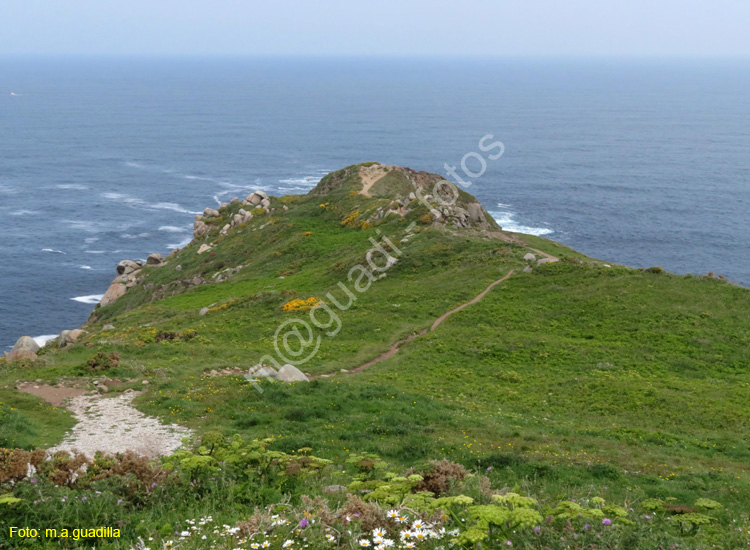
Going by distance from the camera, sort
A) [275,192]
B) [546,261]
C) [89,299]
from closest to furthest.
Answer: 1. [546,261]
2. [89,299]
3. [275,192]

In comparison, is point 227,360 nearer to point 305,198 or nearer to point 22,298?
point 305,198

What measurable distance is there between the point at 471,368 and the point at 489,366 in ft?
3.56

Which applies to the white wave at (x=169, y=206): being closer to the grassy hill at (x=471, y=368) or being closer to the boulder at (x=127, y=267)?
the boulder at (x=127, y=267)

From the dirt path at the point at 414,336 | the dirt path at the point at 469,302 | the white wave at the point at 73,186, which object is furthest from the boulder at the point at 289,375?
the white wave at the point at 73,186

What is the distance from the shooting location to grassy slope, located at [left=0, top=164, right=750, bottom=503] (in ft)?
74.1

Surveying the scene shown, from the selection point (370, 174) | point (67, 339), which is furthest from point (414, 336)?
point (370, 174)

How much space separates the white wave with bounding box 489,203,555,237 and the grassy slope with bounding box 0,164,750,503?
4940cm

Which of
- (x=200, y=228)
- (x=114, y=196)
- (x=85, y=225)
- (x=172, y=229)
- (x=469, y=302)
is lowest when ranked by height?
(x=85, y=225)

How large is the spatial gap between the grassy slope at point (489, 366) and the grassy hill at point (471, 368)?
0.44 ft

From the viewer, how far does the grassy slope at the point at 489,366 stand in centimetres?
2259

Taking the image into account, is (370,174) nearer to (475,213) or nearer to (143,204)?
(475,213)

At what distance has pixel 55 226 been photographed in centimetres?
11575

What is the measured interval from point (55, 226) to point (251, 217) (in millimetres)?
52022

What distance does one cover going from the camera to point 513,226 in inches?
4375
